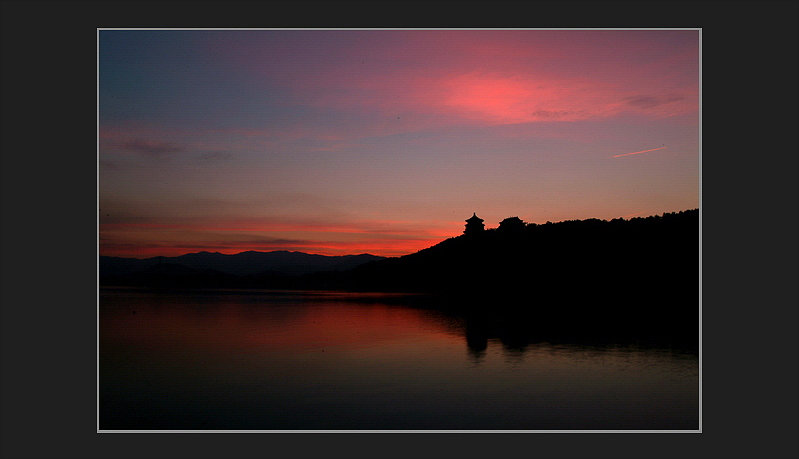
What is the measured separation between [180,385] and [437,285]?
17.4 meters

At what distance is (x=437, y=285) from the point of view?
86.1ft

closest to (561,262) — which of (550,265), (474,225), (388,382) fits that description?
(550,265)

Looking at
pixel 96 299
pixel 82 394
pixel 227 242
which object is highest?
pixel 227 242

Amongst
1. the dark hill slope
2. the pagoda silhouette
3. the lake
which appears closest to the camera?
the lake

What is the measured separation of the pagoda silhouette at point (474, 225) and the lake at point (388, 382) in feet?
8.78

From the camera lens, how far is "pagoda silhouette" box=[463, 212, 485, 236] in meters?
12.0

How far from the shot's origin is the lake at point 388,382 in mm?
7922

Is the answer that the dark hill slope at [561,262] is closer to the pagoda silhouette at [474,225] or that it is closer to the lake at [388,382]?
the pagoda silhouette at [474,225]

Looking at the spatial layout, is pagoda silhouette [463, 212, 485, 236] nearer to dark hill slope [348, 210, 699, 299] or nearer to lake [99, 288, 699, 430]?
dark hill slope [348, 210, 699, 299]

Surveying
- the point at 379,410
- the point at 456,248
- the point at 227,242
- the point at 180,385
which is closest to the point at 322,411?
the point at 379,410

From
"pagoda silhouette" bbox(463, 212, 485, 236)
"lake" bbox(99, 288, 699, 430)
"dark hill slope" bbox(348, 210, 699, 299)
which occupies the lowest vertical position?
"lake" bbox(99, 288, 699, 430)

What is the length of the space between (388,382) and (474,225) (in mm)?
5355

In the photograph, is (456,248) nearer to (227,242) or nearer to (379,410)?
(227,242)

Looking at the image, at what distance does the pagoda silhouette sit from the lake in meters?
2.68
